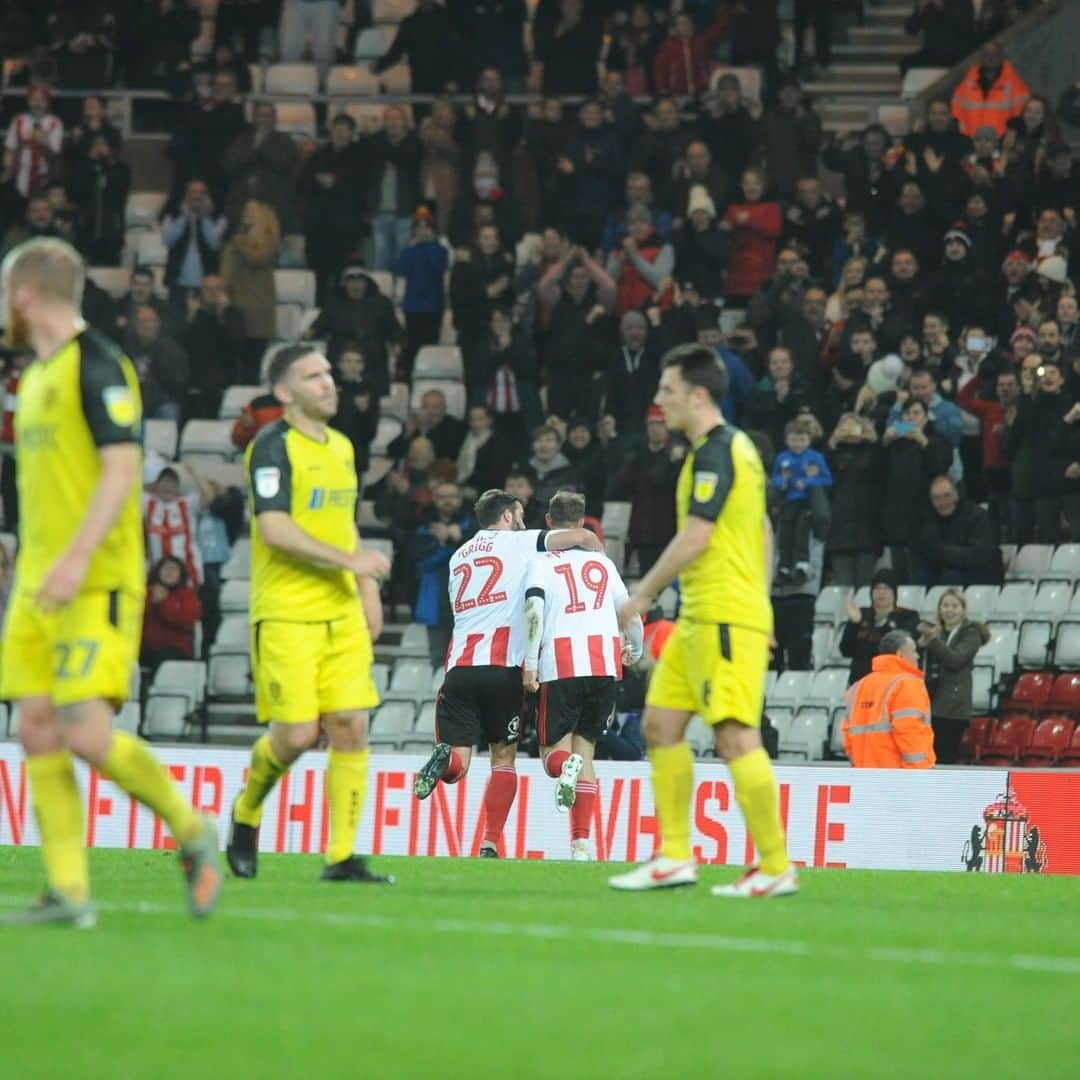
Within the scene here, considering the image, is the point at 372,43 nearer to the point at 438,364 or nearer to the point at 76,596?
the point at 438,364

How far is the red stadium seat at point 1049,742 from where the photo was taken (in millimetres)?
18562

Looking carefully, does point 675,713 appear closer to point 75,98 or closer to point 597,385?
point 597,385

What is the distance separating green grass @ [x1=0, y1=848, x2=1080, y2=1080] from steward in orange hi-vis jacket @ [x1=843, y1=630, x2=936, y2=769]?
7.32 m

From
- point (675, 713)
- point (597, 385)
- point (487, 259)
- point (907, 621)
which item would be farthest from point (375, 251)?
point (675, 713)

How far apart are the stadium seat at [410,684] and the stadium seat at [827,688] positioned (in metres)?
3.56

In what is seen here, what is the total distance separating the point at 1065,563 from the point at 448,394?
22.7 ft

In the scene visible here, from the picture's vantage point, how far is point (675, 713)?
9.59 metres

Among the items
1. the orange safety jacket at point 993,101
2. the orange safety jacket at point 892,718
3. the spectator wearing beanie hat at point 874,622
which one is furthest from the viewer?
the orange safety jacket at point 993,101

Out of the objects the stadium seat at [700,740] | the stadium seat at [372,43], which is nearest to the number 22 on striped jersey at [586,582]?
the stadium seat at [700,740]

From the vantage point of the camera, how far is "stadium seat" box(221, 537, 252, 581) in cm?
2250

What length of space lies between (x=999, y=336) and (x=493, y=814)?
9.34 m

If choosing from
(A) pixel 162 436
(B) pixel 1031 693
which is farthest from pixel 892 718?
(A) pixel 162 436

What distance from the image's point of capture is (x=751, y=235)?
75.3 ft

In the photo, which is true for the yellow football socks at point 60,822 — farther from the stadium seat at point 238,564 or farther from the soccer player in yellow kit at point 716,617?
the stadium seat at point 238,564
